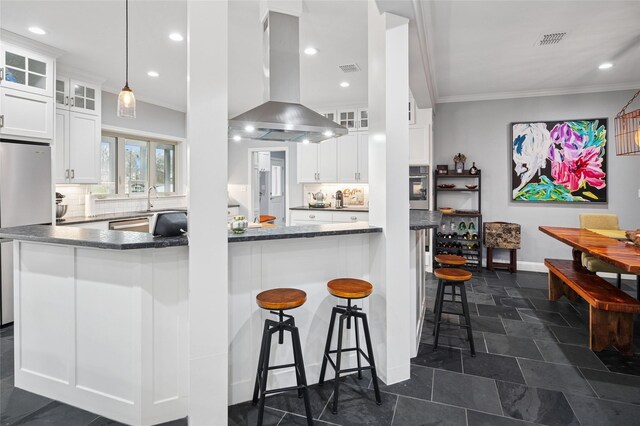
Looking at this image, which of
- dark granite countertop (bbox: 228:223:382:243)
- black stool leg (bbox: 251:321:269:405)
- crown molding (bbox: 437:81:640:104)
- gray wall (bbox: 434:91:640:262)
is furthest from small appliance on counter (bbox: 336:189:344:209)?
black stool leg (bbox: 251:321:269:405)

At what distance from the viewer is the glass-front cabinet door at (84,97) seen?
166 inches

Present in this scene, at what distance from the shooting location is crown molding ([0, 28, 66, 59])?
3260 millimetres

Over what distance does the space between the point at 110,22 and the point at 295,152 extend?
3.90 meters

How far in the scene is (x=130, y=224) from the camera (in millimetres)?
4723

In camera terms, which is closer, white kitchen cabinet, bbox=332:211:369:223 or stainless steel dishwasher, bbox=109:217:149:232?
stainless steel dishwasher, bbox=109:217:149:232

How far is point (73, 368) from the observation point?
2.10 metres

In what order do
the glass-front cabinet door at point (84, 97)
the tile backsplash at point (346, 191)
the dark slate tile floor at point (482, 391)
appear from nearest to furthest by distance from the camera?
1. the dark slate tile floor at point (482, 391)
2. the glass-front cabinet door at point (84, 97)
3. the tile backsplash at point (346, 191)

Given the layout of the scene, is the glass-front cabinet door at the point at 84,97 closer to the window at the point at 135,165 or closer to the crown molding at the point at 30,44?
the crown molding at the point at 30,44

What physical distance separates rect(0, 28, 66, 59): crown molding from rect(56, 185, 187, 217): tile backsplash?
5.42ft

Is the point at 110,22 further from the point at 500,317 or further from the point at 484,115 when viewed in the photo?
the point at 484,115

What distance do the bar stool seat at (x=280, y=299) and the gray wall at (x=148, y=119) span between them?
4.44 m

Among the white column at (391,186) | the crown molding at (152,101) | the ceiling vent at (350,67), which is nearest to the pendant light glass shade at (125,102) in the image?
the white column at (391,186)

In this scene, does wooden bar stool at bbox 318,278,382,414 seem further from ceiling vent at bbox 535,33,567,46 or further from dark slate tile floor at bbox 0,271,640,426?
ceiling vent at bbox 535,33,567,46

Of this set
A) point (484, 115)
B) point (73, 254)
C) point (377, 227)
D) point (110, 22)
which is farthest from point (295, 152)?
point (73, 254)
